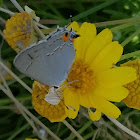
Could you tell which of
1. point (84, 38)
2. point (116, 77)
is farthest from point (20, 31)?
point (116, 77)

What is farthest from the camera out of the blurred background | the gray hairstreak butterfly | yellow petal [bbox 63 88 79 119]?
the blurred background

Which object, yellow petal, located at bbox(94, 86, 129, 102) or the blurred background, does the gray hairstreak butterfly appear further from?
the blurred background

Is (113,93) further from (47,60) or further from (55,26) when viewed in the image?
(55,26)

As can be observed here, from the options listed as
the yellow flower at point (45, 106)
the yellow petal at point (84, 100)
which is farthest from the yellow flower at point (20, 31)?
the yellow petal at point (84, 100)

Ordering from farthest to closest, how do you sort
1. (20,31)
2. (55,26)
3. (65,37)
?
(55,26) → (20,31) → (65,37)

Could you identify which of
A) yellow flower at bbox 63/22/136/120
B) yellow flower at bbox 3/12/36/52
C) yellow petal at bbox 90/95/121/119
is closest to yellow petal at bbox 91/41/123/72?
yellow flower at bbox 63/22/136/120

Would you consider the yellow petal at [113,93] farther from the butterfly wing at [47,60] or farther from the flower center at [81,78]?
the butterfly wing at [47,60]
